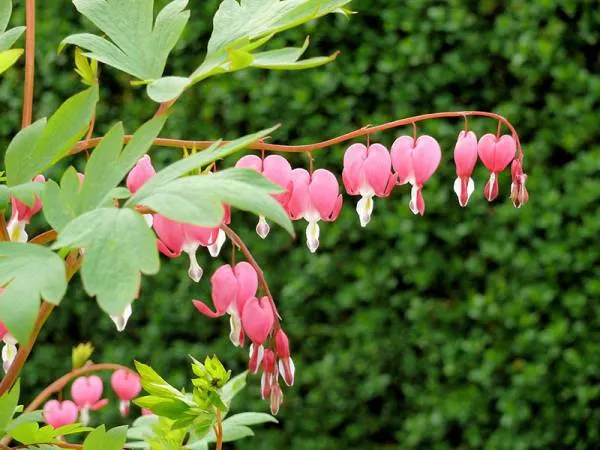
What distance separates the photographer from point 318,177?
1086 mm

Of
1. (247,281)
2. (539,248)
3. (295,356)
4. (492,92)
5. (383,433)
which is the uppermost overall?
(247,281)

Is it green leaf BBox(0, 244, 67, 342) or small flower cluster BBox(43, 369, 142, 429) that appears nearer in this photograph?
green leaf BBox(0, 244, 67, 342)

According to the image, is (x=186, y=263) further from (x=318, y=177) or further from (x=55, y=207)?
(x=55, y=207)

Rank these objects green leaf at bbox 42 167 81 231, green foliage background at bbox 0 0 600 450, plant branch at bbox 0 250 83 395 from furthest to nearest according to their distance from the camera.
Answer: green foliage background at bbox 0 0 600 450 → plant branch at bbox 0 250 83 395 → green leaf at bbox 42 167 81 231

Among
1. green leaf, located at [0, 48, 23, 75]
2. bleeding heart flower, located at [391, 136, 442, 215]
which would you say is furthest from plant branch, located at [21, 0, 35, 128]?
bleeding heart flower, located at [391, 136, 442, 215]

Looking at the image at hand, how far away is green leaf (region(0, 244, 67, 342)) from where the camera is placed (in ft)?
2.34

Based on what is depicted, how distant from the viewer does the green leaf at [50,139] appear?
0.86 meters

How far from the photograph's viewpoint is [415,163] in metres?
1.13

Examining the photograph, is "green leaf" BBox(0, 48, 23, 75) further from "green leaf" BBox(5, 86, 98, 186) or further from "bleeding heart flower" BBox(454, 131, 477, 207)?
"bleeding heart flower" BBox(454, 131, 477, 207)

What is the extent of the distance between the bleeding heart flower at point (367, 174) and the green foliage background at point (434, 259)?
5.75 feet

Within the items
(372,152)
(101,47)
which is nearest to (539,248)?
(372,152)

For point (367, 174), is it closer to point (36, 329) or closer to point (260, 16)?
point (260, 16)

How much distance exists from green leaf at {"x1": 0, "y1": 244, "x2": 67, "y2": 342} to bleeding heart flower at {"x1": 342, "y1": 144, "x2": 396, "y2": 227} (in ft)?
1.34

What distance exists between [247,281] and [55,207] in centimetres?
28
